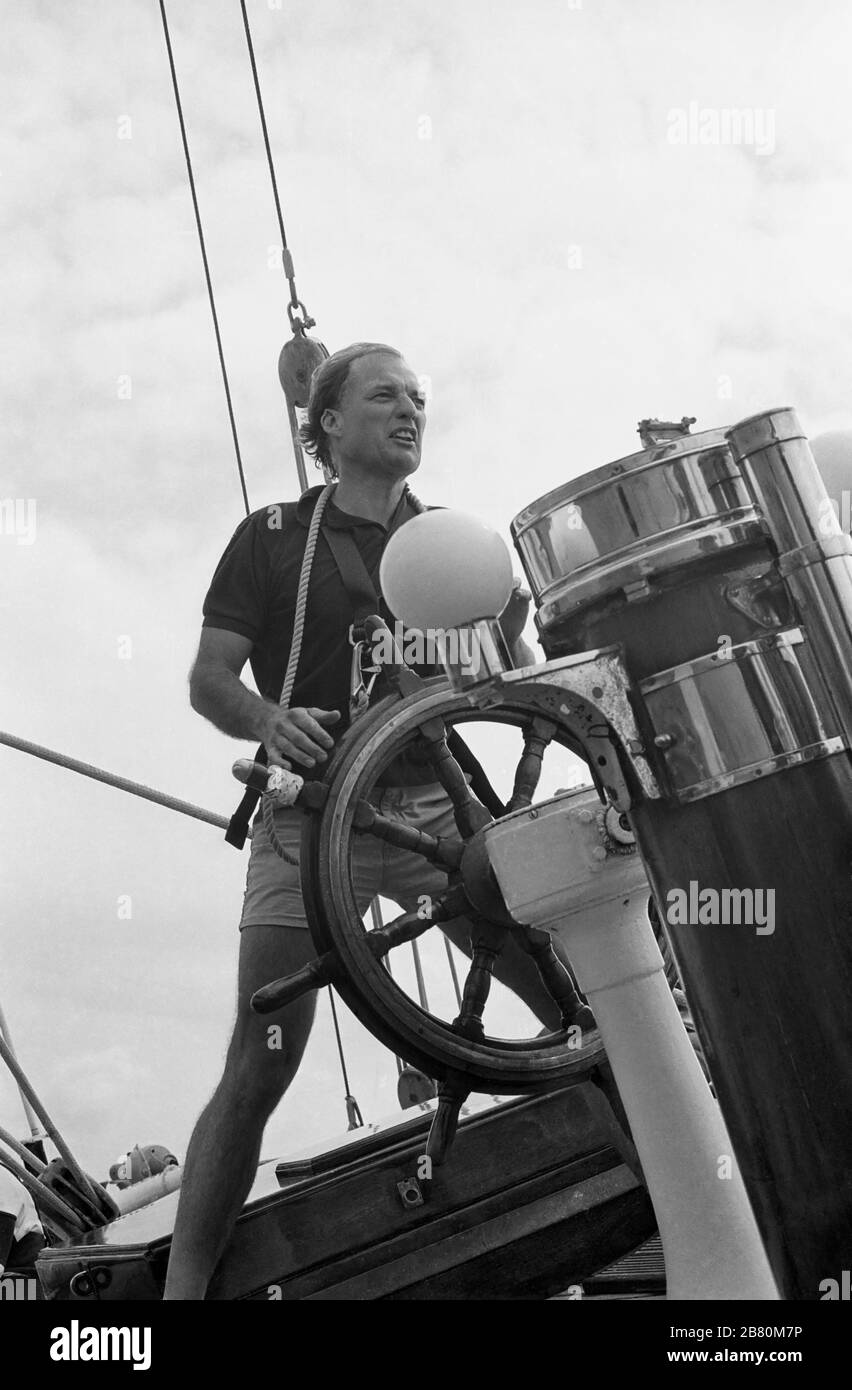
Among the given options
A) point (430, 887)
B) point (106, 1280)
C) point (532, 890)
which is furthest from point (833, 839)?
point (106, 1280)

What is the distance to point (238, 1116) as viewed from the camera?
65.7 inches

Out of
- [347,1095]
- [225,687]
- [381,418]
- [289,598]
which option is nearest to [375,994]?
[225,687]

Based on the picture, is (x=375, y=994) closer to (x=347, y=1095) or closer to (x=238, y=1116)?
(x=238, y=1116)

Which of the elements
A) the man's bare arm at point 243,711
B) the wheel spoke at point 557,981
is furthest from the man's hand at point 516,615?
the wheel spoke at point 557,981

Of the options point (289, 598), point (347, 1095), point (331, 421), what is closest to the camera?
point (289, 598)

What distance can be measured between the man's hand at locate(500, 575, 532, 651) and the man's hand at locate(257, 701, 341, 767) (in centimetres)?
26

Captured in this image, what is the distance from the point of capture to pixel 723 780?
2.63ft

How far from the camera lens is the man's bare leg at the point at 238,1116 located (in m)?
1.65

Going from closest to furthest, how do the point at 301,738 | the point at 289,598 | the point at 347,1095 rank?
the point at 301,738
the point at 289,598
the point at 347,1095

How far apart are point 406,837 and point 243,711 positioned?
30cm

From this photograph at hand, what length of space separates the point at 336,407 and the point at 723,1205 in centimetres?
138

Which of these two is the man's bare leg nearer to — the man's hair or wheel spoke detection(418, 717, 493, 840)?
wheel spoke detection(418, 717, 493, 840)

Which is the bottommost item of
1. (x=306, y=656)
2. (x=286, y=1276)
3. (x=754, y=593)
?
(x=286, y=1276)
